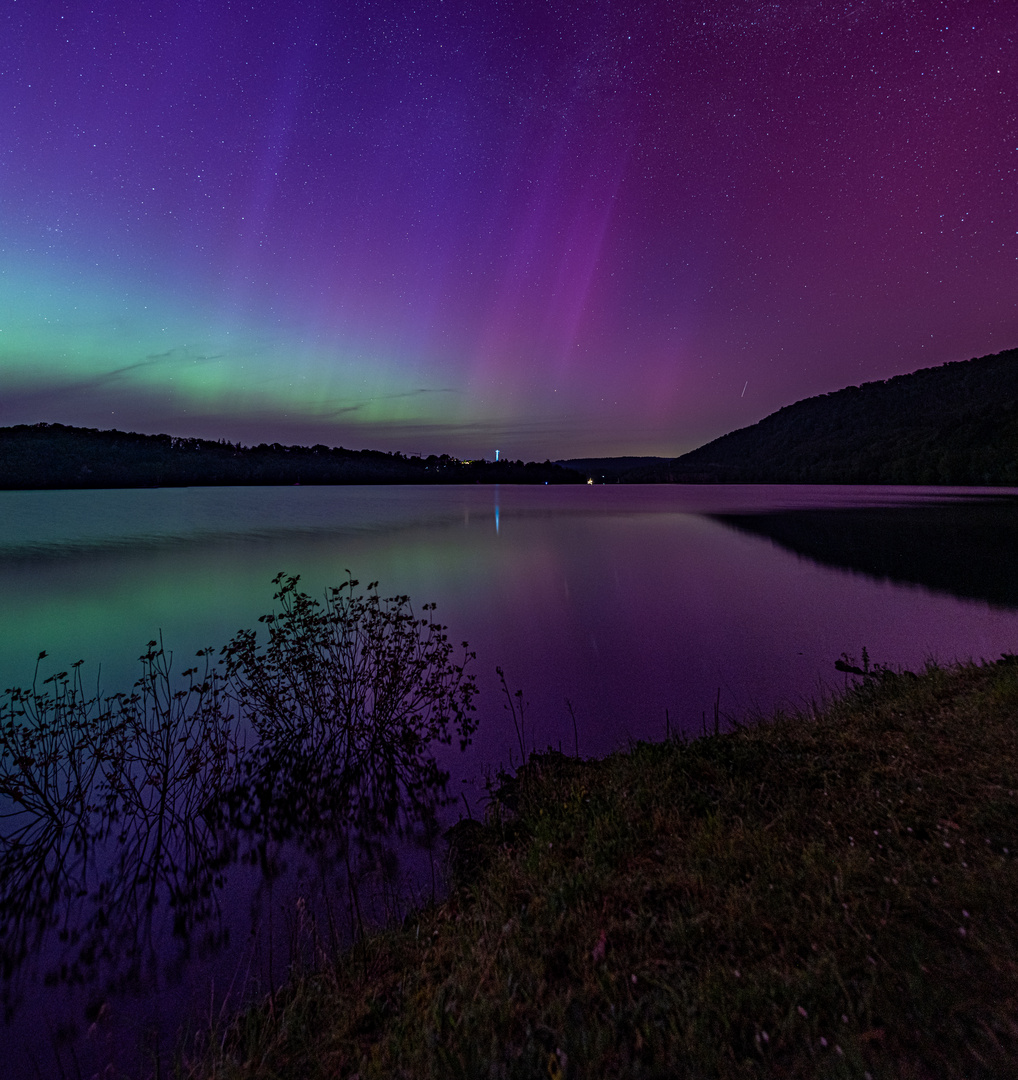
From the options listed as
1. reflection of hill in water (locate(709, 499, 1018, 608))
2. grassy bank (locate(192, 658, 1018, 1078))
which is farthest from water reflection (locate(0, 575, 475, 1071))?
reflection of hill in water (locate(709, 499, 1018, 608))

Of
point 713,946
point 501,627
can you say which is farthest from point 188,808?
point 501,627

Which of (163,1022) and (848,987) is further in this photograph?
(163,1022)

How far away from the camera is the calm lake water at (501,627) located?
572 cm

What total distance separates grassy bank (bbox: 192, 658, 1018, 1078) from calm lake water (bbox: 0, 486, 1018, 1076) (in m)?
1.22

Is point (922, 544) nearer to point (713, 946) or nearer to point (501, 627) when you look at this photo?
point (501, 627)

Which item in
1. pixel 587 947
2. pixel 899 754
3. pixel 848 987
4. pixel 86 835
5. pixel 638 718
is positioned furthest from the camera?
pixel 638 718

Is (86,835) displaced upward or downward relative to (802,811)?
downward

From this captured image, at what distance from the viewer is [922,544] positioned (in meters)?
42.8

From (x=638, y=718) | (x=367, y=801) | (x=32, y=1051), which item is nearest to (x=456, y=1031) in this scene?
(x=32, y=1051)

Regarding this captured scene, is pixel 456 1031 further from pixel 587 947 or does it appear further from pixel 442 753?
pixel 442 753

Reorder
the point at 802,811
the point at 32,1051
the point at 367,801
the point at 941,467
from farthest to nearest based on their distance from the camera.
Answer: the point at 941,467 < the point at 367,801 < the point at 802,811 < the point at 32,1051

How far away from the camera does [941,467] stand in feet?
479

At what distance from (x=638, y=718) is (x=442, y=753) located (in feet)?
14.2

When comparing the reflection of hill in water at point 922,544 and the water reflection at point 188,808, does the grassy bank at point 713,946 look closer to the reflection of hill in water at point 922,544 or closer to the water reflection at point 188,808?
the water reflection at point 188,808
